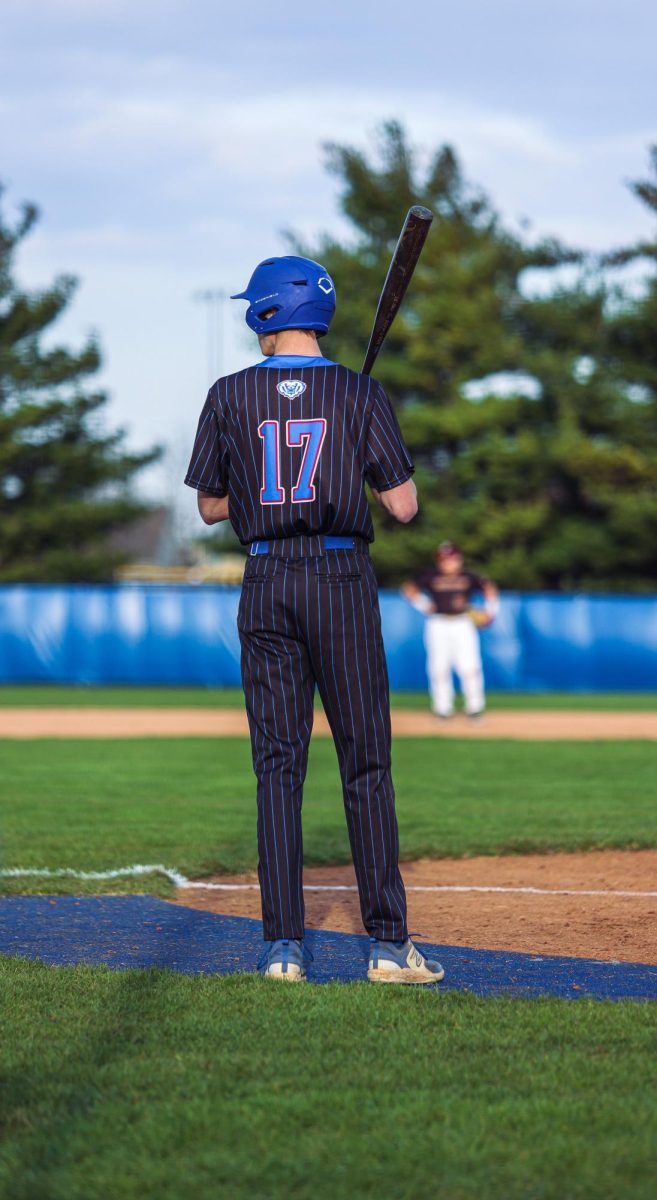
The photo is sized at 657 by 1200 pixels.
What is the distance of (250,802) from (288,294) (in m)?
5.68

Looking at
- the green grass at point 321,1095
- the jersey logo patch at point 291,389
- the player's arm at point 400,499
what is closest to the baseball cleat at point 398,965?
the green grass at point 321,1095

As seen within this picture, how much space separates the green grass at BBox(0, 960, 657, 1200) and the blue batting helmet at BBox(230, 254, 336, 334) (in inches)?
73.9

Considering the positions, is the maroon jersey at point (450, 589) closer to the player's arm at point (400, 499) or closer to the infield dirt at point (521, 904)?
the infield dirt at point (521, 904)

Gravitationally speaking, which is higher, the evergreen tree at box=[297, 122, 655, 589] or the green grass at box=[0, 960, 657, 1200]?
the evergreen tree at box=[297, 122, 655, 589]

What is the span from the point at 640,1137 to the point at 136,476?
37373mm

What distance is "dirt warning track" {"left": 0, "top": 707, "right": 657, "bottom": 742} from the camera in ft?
51.6

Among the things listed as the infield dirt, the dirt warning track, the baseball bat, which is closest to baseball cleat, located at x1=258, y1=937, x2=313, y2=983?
the infield dirt

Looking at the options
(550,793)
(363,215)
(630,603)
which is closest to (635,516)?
(630,603)

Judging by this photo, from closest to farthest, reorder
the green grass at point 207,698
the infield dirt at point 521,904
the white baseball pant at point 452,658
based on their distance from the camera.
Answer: the infield dirt at point 521,904
the white baseball pant at point 452,658
the green grass at point 207,698

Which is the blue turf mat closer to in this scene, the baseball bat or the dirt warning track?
the baseball bat

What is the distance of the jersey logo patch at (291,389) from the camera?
414 centimetres

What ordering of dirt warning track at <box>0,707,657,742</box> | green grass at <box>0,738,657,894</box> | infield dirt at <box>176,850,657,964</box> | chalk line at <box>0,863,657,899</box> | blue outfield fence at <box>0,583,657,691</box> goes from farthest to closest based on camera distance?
blue outfield fence at <box>0,583,657,691</box>, dirt warning track at <box>0,707,657,742</box>, green grass at <box>0,738,657,894</box>, chalk line at <box>0,863,657,899</box>, infield dirt at <box>176,850,657,964</box>

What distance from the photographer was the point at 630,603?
84.5 ft

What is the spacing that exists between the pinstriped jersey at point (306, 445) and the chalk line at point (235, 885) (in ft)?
8.05
